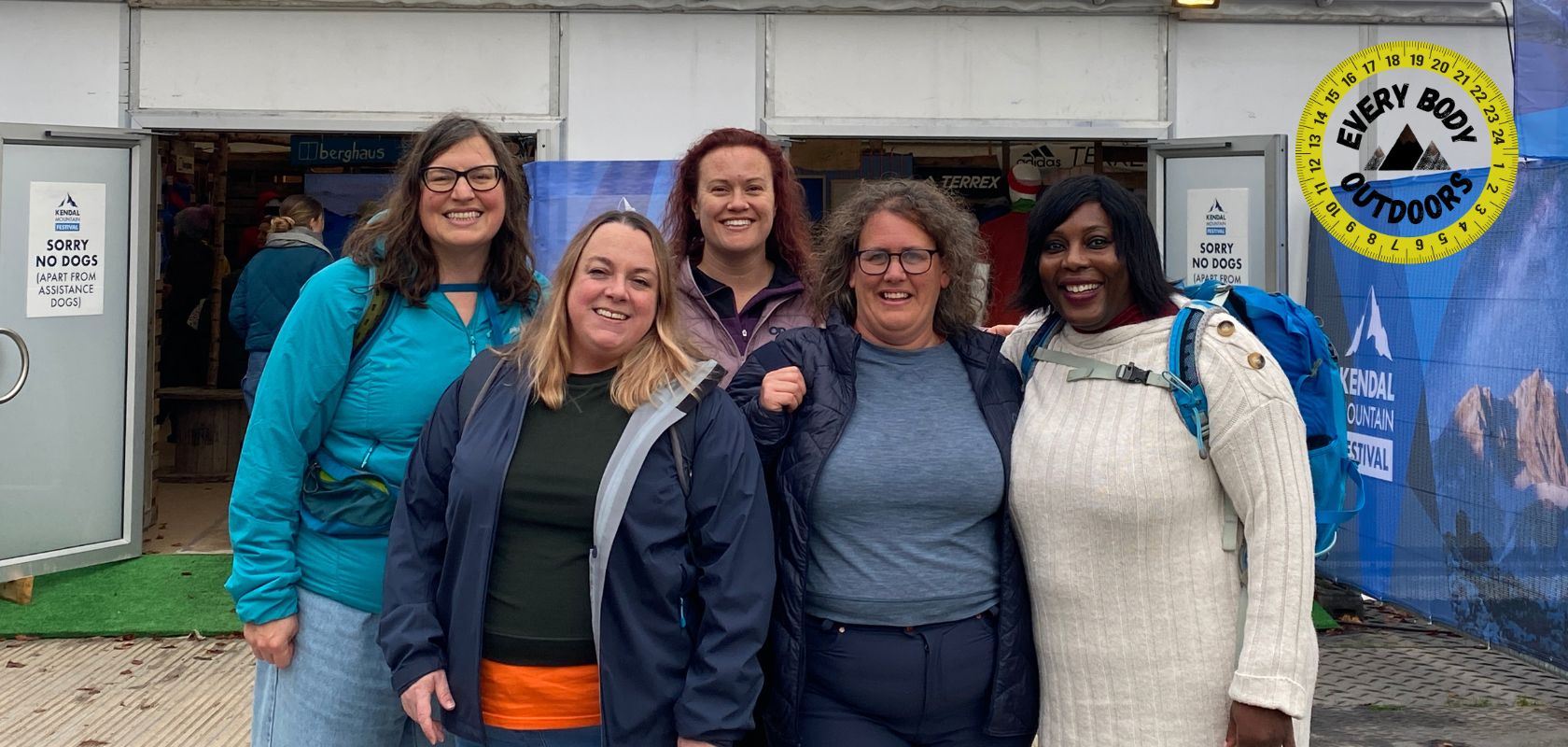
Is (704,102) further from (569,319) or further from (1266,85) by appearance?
(569,319)

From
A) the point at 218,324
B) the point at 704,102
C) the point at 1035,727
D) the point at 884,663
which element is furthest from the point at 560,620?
the point at 218,324

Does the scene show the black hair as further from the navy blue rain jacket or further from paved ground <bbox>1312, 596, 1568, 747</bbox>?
paved ground <bbox>1312, 596, 1568, 747</bbox>

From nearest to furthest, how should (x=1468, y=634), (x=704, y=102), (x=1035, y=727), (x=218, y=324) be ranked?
(x=1035, y=727) < (x=1468, y=634) < (x=704, y=102) < (x=218, y=324)

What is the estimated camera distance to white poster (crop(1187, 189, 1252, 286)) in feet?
21.2

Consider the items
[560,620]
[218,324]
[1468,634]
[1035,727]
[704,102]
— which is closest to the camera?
[560,620]

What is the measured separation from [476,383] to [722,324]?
0.81 m

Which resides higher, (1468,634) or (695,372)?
(695,372)

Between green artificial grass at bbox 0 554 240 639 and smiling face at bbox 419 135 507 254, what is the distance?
4209 millimetres

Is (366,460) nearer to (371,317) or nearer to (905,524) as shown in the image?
(371,317)

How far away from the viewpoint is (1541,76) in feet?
15.1

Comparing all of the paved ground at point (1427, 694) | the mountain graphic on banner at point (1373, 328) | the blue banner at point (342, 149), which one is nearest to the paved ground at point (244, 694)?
the paved ground at point (1427, 694)

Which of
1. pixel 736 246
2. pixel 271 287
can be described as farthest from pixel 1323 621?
pixel 271 287

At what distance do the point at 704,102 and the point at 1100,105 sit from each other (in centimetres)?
196

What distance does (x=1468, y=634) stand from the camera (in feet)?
18.9
